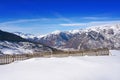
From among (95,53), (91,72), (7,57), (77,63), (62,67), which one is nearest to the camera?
(91,72)

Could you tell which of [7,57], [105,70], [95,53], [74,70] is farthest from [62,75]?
[95,53]

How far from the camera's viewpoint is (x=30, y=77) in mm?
18172

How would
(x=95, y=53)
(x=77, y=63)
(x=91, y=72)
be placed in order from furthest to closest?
(x=95, y=53) < (x=77, y=63) < (x=91, y=72)

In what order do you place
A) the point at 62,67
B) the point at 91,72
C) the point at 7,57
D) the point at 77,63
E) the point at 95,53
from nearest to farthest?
1. the point at 91,72
2. the point at 62,67
3. the point at 77,63
4. the point at 7,57
5. the point at 95,53

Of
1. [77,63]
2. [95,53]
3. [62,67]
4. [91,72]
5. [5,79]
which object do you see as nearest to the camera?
[5,79]

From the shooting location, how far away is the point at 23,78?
1792 centimetres

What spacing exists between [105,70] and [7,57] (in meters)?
14.7

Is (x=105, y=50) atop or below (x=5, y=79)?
atop

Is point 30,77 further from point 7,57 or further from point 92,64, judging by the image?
point 7,57

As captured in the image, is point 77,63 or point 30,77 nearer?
point 30,77

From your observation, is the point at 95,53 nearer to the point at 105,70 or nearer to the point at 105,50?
the point at 105,50

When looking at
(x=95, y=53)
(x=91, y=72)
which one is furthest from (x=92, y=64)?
(x=95, y=53)

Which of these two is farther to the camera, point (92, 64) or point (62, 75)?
point (92, 64)

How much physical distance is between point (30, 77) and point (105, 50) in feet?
63.8
